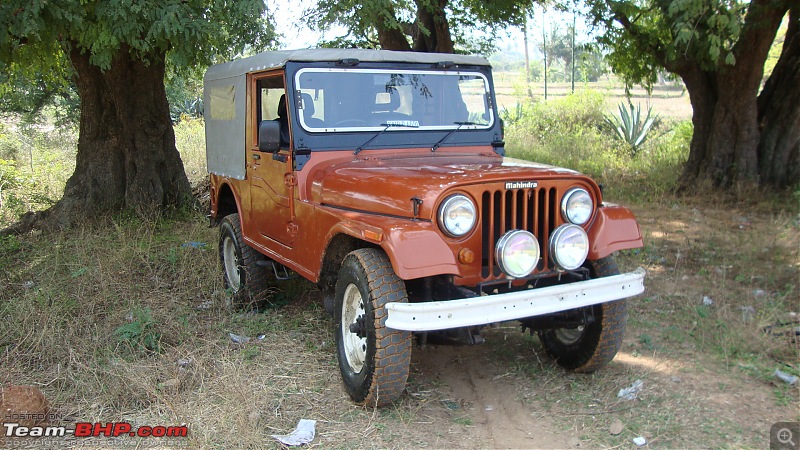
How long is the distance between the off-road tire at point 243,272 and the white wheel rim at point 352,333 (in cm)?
174

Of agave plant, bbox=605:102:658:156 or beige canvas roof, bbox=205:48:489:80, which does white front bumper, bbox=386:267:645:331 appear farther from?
agave plant, bbox=605:102:658:156

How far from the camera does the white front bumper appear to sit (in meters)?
3.11

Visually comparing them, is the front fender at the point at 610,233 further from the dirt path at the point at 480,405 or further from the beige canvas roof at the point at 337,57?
the beige canvas roof at the point at 337,57

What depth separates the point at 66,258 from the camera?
6461 mm

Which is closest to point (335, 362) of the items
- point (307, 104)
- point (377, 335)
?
point (377, 335)

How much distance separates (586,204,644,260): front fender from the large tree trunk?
6303 mm

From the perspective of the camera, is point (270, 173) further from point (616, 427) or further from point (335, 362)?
point (616, 427)

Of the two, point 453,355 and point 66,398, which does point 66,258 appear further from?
point 453,355

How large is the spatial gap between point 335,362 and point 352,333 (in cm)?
58

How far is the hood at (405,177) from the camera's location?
11.3 feet

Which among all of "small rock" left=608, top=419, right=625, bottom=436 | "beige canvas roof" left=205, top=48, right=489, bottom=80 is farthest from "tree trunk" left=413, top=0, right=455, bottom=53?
"small rock" left=608, top=419, right=625, bottom=436

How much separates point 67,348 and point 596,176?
9.07 meters

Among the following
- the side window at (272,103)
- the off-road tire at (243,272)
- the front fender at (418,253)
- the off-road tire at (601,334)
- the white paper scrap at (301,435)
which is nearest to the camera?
the front fender at (418,253)

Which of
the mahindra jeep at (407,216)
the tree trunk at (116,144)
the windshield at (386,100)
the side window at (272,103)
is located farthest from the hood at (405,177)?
the tree trunk at (116,144)
